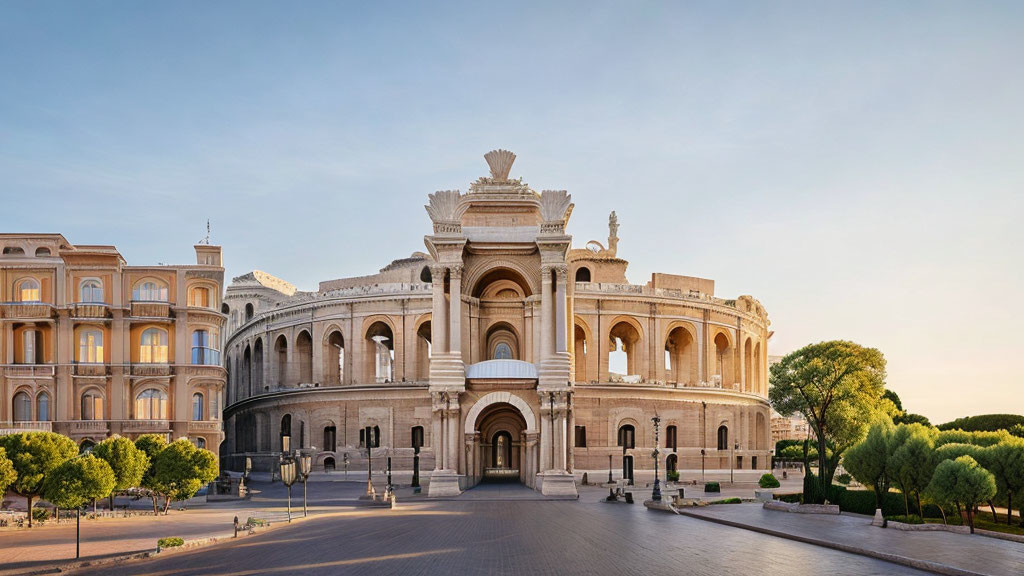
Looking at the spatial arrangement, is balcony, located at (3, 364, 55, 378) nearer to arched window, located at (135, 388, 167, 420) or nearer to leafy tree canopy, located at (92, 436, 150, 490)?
arched window, located at (135, 388, 167, 420)

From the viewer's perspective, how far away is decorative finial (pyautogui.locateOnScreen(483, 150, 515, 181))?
159 feet

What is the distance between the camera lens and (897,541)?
23844mm

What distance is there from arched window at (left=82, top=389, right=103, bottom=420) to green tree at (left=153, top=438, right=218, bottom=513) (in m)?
14.1

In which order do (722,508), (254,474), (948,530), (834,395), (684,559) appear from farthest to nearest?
(254,474), (834,395), (722,508), (948,530), (684,559)

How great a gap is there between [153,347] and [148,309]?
7.24 ft

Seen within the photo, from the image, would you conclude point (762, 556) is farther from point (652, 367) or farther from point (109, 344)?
point (652, 367)

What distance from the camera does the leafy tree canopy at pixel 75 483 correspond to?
1051 inches

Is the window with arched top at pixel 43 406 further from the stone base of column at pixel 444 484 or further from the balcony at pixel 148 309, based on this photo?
the stone base of column at pixel 444 484

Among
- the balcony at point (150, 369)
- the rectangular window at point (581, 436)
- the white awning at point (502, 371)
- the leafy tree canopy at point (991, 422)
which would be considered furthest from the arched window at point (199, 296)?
the leafy tree canopy at point (991, 422)

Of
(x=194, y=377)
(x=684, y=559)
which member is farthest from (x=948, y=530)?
(x=194, y=377)

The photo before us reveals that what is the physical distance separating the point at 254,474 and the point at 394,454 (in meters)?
16.2

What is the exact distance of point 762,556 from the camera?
21.6 m

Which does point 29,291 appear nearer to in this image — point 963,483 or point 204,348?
point 204,348

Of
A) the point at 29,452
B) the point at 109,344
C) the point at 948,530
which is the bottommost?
the point at 948,530
